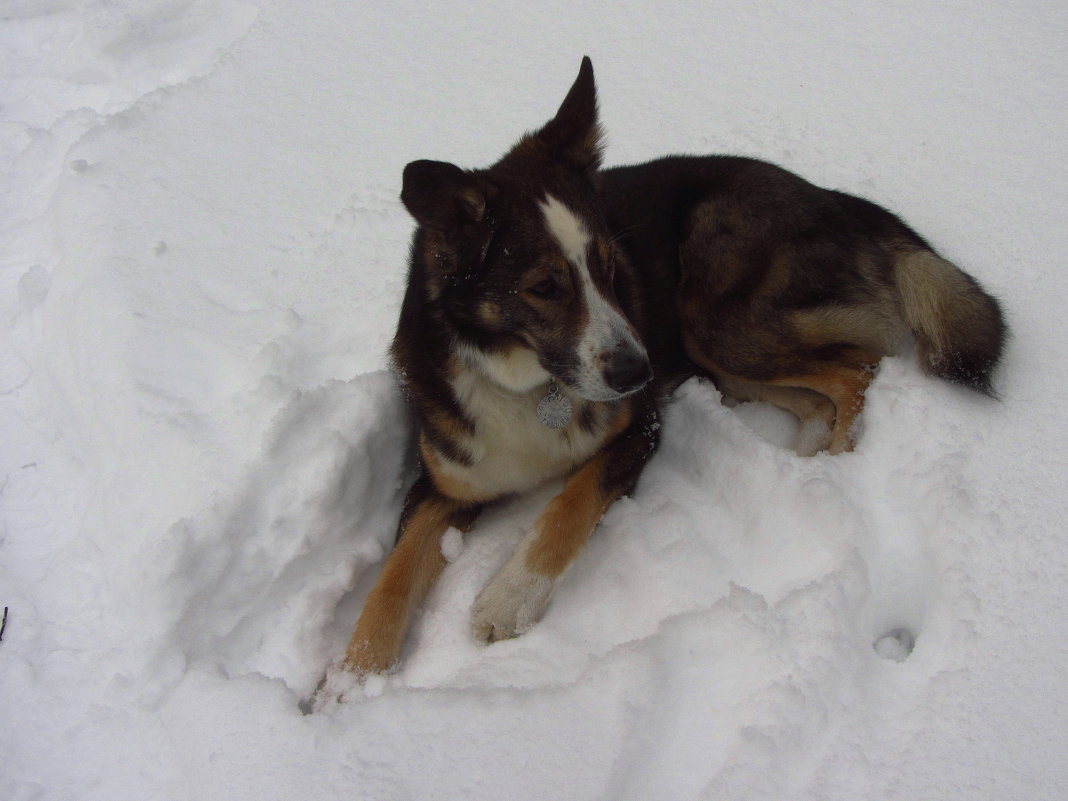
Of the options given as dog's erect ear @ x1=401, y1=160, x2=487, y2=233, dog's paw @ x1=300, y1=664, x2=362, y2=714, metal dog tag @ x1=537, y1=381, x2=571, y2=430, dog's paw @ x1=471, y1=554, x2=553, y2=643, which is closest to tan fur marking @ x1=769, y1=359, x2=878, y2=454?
metal dog tag @ x1=537, y1=381, x2=571, y2=430

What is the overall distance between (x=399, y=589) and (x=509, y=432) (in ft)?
2.46

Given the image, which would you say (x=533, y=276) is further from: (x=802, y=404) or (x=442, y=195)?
(x=802, y=404)

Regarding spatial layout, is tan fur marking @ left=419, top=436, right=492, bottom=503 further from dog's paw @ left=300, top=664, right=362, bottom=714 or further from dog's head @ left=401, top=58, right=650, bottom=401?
dog's paw @ left=300, top=664, right=362, bottom=714

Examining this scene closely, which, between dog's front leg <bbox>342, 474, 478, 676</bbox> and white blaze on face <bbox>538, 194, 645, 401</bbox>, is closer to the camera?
white blaze on face <bbox>538, 194, 645, 401</bbox>

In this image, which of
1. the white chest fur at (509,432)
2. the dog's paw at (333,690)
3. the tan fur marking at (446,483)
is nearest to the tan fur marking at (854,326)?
the white chest fur at (509,432)

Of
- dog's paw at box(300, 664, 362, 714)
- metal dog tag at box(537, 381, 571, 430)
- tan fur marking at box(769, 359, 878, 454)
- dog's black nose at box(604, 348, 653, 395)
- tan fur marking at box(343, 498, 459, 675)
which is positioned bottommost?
dog's paw at box(300, 664, 362, 714)

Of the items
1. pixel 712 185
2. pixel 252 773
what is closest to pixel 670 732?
pixel 252 773

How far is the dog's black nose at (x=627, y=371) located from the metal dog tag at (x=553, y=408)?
436 mm

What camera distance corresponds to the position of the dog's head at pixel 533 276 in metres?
2.55

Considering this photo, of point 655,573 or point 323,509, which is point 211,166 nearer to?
point 323,509

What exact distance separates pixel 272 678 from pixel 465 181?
181cm

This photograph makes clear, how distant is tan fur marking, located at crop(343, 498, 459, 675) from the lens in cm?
266

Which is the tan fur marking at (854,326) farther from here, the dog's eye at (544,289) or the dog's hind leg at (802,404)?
the dog's eye at (544,289)

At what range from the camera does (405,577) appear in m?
2.88
